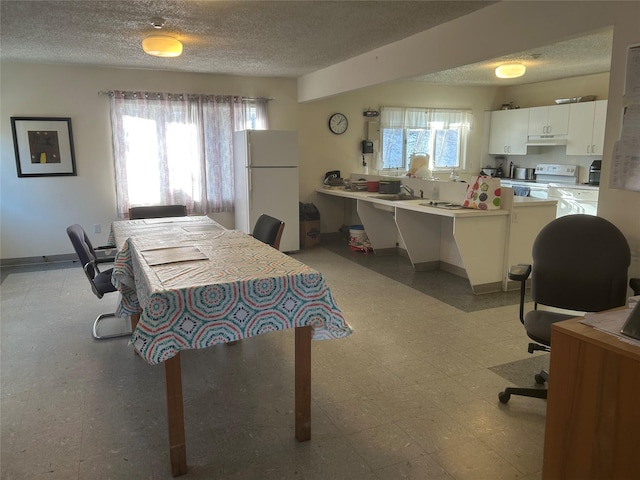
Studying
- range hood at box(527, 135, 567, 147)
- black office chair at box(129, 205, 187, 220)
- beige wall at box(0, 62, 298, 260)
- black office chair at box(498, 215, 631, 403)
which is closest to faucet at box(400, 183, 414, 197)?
range hood at box(527, 135, 567, 147)

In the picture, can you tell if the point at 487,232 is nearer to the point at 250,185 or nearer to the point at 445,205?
the point at 445,205

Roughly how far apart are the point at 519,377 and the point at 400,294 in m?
1.76

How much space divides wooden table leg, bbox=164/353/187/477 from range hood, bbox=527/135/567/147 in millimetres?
6605

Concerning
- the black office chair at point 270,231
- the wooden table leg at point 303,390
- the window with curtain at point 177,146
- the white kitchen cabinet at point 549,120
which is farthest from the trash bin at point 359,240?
the wooden table leg at point 303,390

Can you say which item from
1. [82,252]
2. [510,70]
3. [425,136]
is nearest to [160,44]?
[82,252]

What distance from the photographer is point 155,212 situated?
4.62 metres

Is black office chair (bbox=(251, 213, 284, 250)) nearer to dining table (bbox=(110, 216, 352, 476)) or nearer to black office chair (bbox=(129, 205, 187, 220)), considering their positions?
dining table (bbox=(110, 216, 352, 476))

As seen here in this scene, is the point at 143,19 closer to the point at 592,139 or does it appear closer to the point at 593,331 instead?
the point at 593,331

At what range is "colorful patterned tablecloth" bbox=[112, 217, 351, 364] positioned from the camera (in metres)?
1.87

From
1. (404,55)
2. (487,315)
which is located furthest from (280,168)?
(487,315)

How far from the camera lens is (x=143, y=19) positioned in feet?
12.2

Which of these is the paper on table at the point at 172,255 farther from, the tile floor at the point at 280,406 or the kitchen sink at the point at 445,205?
the kitchen sink at the point at 445,205

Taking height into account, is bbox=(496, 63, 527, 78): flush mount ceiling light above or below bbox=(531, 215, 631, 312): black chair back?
above

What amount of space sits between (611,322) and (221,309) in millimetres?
1524
